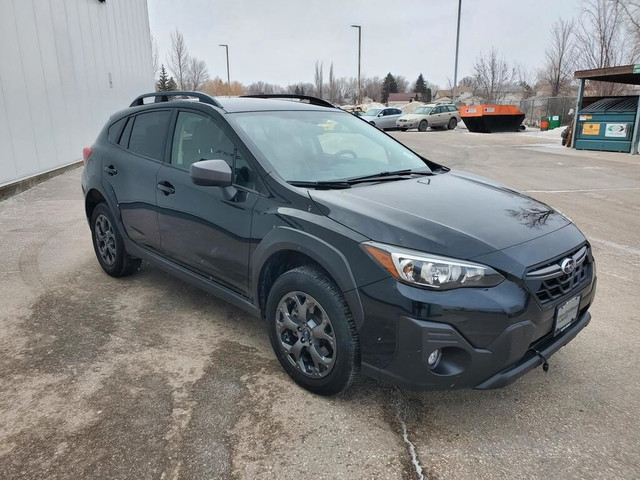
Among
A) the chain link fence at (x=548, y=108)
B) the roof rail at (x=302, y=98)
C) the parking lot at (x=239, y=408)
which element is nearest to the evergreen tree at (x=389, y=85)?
the chain link fence at (x=548, y=108)

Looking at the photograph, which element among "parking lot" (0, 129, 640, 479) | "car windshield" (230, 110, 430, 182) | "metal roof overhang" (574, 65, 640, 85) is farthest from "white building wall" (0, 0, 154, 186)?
"metal roof overhang" (574, 65, 640, 85)

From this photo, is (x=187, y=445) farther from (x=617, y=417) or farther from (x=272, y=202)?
(x=617, y=417)

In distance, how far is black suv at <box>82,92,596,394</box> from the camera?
91.4 inches

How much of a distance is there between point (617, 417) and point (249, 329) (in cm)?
240

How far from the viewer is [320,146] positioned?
11.6ft

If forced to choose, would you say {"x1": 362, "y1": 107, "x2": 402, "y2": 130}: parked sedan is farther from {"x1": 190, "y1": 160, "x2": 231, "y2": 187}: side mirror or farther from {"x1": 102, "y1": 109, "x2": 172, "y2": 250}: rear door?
{"x1": 190, "y1": 160, "x2": 231, "y2": 187}: side mirror

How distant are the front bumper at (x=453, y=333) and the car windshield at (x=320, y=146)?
1.12m

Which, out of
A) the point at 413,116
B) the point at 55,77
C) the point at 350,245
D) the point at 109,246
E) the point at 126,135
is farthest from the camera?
the point at 413,116

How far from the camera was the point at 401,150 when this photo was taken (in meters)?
4.00

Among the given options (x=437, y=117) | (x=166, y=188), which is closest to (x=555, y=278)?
(x=166, y=188)

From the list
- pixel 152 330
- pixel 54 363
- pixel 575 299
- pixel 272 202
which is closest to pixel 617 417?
pixel 575 299

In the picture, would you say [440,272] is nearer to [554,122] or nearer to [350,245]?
[350,245]

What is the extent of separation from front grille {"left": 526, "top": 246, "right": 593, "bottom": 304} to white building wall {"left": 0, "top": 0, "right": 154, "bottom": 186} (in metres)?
9.35

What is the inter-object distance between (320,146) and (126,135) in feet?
6.54
